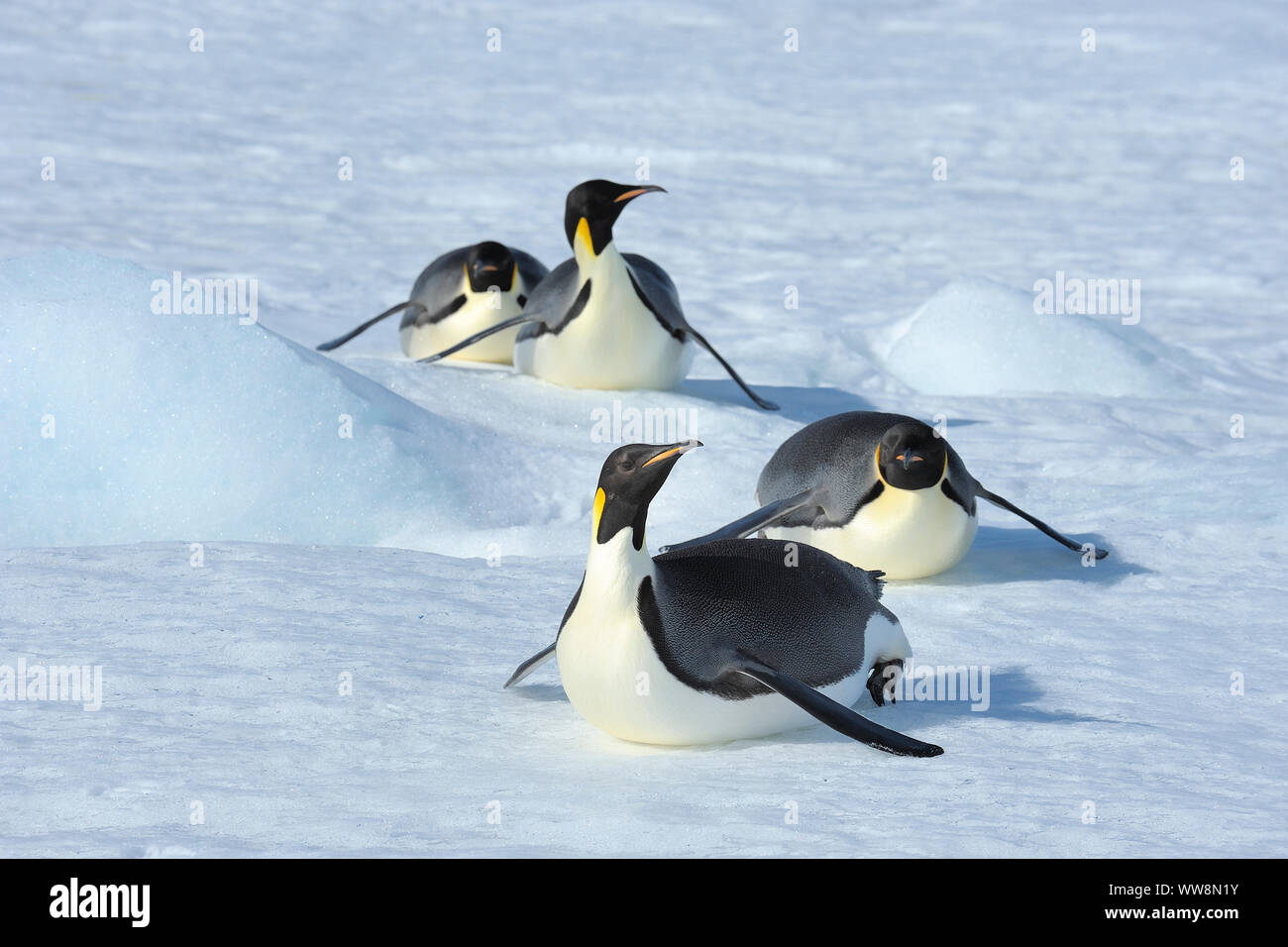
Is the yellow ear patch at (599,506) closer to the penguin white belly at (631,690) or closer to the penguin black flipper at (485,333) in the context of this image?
the penguin white belly at (631,690)

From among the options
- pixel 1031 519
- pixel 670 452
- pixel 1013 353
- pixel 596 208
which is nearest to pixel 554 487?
pixel 596 208

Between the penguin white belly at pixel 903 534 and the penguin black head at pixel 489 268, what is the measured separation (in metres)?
3.05

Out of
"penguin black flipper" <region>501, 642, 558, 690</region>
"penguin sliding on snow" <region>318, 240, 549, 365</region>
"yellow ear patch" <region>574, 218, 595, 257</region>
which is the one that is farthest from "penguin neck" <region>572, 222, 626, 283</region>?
"penguin black flipper" <region>501, 642, 558, 690</region>

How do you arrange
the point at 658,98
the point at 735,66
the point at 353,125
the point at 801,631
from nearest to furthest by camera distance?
the point at 801,631, the point at 353,125, the point at 658,98, the point at 735,66

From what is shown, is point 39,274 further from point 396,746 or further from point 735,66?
point 735,66

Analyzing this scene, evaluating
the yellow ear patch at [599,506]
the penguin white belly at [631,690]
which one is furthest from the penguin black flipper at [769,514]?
the yellow ear patch at [599,506]

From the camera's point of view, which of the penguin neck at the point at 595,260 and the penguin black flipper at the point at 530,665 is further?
the penguin neck at the point at 595,260

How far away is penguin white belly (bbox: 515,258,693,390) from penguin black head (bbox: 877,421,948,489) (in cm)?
232

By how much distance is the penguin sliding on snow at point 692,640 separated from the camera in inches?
104

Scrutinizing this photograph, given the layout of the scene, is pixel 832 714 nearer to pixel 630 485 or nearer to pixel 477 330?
pixel 630 485

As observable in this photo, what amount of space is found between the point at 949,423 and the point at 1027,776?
3.66m

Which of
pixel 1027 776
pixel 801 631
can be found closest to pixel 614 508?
pixel 801 631

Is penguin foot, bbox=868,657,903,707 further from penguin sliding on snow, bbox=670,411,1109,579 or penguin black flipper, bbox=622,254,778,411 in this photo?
penguin black flipper, bbox=622,254,778,411

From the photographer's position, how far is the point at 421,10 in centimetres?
1834
